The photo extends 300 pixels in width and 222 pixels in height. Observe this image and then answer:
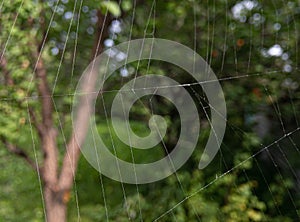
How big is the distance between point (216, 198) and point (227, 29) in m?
0.93

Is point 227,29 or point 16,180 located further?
point 16,180

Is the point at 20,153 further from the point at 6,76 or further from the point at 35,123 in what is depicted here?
the point at 6,76

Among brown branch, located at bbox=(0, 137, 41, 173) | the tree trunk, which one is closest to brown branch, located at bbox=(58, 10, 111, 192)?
the tree trunk

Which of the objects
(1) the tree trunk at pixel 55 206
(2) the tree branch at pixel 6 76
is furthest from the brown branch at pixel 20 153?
(2) the tree branch at pixel 6 76

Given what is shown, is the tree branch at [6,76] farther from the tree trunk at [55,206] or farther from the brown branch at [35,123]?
the tree trunk at [55,206]

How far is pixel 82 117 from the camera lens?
308 centimetres

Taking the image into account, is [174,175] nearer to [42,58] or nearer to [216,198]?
[216,198]

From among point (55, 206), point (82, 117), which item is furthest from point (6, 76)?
point (55, 206)

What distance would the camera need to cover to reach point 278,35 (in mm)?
3361

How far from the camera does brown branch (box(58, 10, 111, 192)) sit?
9.94ft

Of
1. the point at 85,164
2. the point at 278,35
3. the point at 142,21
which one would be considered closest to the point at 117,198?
the point at 85,164

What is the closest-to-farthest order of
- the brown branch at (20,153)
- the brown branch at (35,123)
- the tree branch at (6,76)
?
the tree branch at (6,76)
the brown branch at (35,123)
the brown branch at (20,153)

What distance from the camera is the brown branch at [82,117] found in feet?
9.94

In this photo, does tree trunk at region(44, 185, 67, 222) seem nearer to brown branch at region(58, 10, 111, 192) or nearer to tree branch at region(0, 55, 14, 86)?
brown branch at region(58, 10, 111, 192)
